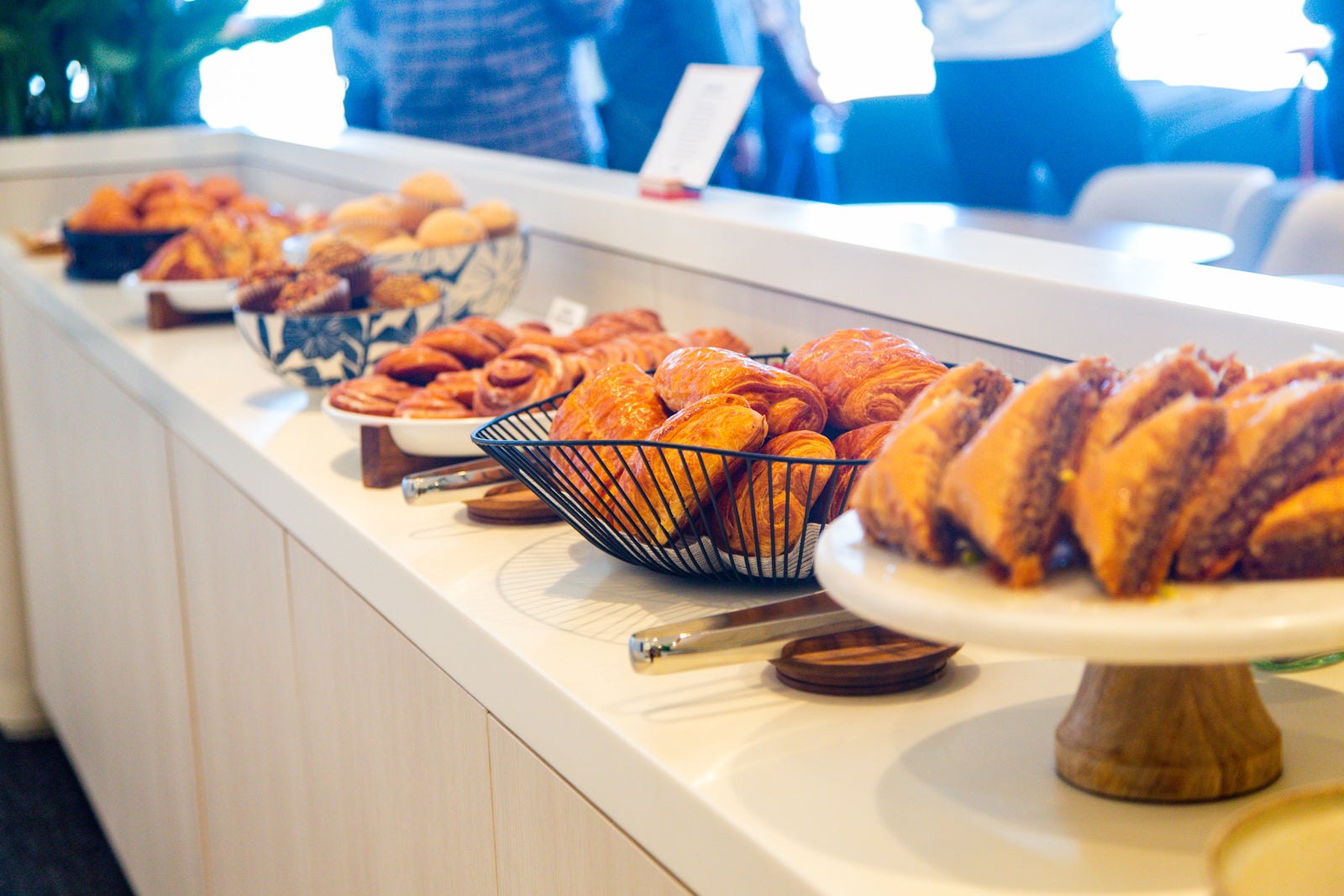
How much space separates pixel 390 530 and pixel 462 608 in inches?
6.8

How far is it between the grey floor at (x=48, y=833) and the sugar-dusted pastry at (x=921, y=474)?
6.05 feet

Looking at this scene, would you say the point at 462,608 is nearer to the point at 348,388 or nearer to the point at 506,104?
the point at 348,388

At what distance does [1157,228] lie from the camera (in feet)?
6.39

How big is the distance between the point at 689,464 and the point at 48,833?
6.11 feet

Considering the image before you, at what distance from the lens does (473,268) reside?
1.46 m

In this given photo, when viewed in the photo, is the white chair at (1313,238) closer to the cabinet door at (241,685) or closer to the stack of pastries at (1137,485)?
the cabinet door at (241,685)

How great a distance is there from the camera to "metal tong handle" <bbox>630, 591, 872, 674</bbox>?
59cm

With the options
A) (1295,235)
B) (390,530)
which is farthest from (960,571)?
(1295,235)

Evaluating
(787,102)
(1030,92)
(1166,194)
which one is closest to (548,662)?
(1166,194)

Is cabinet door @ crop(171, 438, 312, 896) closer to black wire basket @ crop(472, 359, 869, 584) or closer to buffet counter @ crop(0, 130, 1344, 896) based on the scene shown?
buffet counter @ crop(0, 130, 1344, 896)

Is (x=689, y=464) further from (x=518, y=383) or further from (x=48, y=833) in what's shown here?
(x=48, y=833)

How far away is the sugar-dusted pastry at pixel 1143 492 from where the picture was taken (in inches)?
16.5

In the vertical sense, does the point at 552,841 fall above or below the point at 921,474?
below

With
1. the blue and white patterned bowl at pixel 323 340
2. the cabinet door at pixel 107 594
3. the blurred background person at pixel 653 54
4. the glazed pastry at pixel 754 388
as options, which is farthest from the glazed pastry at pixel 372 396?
the blurred background person at pixel 653 54
